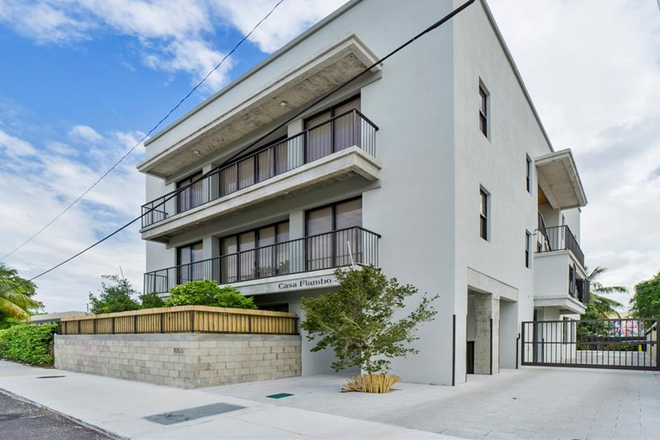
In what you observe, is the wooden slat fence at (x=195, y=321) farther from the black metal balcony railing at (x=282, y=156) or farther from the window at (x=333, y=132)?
the window at (x=333, y=132)

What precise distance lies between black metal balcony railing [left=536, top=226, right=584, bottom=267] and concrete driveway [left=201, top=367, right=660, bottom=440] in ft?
27.4

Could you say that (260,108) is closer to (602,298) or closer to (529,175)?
(529,175)

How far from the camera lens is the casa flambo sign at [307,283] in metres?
11.9

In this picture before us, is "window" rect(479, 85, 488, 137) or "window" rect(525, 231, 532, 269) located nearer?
"window" rect(479, 85, 488, 137)

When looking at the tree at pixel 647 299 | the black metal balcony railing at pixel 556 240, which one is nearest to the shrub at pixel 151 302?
the black metal balcony railing at pixel 556 240

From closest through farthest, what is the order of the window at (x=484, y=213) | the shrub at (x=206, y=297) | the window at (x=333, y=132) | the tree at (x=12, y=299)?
the shrub at (x=206, y=297)
the window at (x=333, y=132)
the window at (x=484, y=213)
the tree at (x=12, y=299)

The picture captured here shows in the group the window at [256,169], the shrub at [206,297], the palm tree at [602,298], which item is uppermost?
the window at [256,169]

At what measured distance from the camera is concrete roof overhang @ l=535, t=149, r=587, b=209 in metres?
18.5

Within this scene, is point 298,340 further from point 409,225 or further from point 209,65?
point 209,65

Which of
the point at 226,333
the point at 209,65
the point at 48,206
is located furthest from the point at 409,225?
the point at 48,206

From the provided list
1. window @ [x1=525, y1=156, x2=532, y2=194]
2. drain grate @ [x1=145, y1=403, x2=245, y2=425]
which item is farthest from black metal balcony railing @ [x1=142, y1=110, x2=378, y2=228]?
window @ [x1=525, y1=156, x2=532, y2=194]

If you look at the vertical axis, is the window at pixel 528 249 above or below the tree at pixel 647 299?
above

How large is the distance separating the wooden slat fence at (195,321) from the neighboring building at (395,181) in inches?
41.6

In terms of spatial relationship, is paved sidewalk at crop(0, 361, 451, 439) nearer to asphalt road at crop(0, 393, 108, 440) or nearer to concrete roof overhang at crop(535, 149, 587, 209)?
asphalt road at crop(0, 393, 108, 440)
